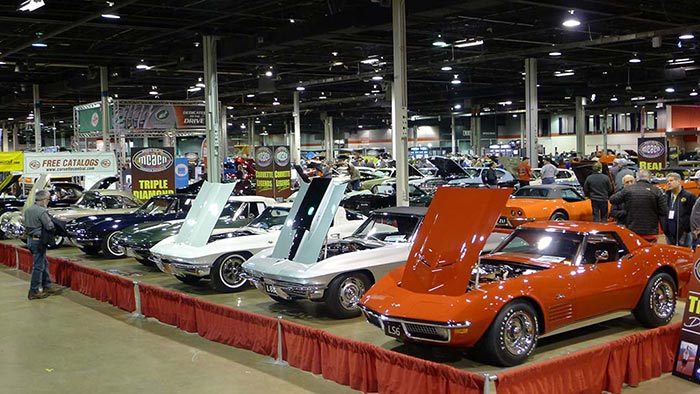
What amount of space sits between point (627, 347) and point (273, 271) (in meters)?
4.33

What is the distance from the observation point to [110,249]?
14.3 m

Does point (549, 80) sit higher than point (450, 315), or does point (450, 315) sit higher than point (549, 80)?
point (549, 80)

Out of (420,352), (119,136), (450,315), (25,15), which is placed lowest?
(420,352)

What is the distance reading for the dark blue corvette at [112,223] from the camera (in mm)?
14055

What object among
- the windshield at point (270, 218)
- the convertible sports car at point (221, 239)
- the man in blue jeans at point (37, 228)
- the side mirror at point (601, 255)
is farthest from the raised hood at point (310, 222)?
the man in blue jeans at point (37, 228)

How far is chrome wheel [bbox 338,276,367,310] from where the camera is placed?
27.8 ft

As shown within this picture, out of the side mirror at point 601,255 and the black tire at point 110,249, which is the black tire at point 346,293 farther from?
the black tire at point 110,249

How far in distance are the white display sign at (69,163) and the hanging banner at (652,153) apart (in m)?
15.2

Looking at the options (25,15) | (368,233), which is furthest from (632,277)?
(25,15)

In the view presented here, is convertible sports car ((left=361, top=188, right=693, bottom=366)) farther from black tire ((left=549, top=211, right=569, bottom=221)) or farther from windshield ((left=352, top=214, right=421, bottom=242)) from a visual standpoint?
black tire ((left=549, top=211, right=569, bottom=221))

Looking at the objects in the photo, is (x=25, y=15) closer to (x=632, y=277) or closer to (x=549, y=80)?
(x=632, y=277)

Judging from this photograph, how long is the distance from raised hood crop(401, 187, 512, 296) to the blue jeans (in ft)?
21.7

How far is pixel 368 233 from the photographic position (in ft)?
31.4

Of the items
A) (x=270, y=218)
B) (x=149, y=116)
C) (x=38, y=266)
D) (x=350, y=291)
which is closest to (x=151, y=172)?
(x=149, y=116)
